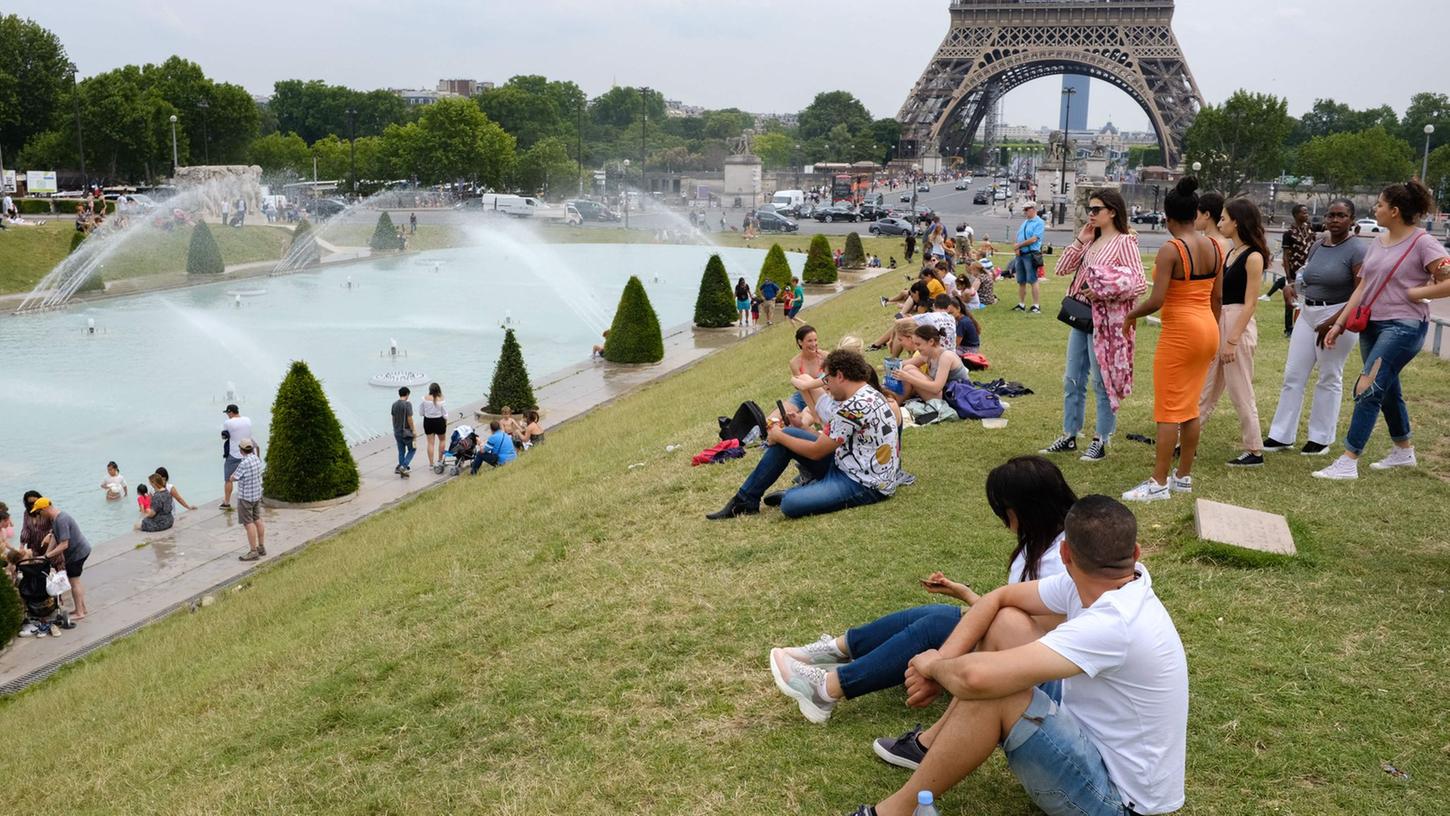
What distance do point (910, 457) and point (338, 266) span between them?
34828 millimetres

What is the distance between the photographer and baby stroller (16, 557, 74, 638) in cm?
934

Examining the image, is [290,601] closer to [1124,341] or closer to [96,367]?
[1124,341]

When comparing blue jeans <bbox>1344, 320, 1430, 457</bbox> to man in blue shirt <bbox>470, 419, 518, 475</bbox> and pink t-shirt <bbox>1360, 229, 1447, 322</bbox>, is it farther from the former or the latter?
man in blue shirt <bbox>470, 419, 518, 475</bbox>

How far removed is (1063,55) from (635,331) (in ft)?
222

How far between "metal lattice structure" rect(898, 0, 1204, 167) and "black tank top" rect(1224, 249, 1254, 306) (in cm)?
7262

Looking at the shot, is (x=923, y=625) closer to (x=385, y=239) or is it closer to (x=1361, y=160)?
(x=385, y=239)

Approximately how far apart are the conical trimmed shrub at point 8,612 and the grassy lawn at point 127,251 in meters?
26.1

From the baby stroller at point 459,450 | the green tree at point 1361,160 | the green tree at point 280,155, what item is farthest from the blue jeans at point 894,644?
the green tree at point 280,155

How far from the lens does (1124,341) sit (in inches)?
288

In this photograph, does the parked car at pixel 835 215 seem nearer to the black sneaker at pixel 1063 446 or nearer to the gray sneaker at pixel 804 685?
the black sneaker at pixel 1063 446

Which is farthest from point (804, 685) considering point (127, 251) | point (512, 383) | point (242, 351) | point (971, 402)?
point (127, 251)

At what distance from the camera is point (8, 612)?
9.12 m

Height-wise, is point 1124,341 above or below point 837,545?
above

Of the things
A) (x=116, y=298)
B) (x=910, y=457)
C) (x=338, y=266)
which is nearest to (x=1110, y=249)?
(x=910, y=457)
